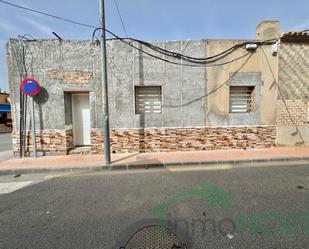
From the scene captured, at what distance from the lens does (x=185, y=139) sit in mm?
7129

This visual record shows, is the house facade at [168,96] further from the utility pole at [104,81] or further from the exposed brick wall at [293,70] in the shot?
the utility pole at [104,81]

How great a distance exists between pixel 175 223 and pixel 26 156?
21.7ft

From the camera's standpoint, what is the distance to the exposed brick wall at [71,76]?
6638 millimetres

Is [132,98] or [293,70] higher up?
[293,70]

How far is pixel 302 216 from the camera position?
283cm

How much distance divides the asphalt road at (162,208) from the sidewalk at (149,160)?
0.58 metres

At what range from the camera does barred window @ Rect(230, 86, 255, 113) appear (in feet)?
24.1

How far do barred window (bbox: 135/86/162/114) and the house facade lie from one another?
0.13 feet

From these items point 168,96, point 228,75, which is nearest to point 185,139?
point 168,96

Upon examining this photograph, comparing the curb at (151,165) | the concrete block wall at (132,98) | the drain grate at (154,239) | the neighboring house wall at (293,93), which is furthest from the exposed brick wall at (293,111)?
the drain grate at (154,239)

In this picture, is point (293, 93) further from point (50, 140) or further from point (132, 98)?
point (50, 140)

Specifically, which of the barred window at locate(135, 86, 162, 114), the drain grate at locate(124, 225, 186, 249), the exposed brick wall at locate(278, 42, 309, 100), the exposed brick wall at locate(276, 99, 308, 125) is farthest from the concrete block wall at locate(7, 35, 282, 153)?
the drain grate at locate(124, 225, 186, 249)

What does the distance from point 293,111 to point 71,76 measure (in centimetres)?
910

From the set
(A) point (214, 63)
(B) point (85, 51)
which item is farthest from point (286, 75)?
(B) point (85, 51)
